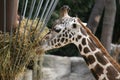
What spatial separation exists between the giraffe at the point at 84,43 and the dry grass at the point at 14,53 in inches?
5.4

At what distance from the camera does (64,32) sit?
180 cm

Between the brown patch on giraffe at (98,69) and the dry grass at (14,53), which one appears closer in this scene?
the dry grass at (14,53)

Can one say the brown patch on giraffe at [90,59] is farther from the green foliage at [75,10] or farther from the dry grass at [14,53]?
the green foliage at [75,10]

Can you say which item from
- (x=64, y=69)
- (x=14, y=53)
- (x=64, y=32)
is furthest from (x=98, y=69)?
(x=64, y=69)

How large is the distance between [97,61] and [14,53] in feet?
1.42

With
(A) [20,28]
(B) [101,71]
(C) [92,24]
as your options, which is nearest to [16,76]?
(A) [20,28]

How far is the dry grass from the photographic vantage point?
5.12ft

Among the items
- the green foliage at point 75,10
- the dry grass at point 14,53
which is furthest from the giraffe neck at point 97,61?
the green foliage at point 75,10

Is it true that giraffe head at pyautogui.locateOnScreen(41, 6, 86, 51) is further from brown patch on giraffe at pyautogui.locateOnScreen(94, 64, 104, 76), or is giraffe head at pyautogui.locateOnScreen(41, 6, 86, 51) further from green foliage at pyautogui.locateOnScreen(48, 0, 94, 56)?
green foliage at pyautogui.locateOnScreen(48, 0, 94, 56)


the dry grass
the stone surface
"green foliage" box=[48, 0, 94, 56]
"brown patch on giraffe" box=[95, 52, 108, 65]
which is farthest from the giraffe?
"green foliage" box=[48, 0, 94, 56]

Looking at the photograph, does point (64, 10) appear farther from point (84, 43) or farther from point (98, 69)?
point (98, 69)

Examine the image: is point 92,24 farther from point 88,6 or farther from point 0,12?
point 0,12

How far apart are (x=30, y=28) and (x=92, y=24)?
248cm

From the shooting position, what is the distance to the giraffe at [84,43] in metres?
1.75
